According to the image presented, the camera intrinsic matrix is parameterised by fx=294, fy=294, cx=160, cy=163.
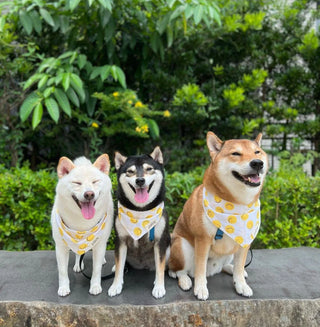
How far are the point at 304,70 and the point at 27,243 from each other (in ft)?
15.0

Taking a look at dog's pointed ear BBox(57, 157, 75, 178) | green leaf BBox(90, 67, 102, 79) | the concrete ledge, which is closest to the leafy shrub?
the concrete ledge

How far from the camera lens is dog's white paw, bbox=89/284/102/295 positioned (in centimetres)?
205

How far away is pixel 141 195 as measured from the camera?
6.34 ft

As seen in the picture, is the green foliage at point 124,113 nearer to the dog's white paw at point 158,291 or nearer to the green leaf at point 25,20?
the green leaf at point 25,20

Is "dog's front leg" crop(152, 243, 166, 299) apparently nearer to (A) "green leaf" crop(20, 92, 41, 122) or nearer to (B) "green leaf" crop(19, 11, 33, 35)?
(A) "green leaf" crop(20, 92, 41, 122)

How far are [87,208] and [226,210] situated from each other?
0.92 m

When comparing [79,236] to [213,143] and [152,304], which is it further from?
[213,143]

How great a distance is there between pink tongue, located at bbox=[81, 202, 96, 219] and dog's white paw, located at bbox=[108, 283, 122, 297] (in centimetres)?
57

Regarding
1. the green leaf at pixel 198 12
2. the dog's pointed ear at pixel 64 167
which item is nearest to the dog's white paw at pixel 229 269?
the dog's pointed ear at pixel 64 167

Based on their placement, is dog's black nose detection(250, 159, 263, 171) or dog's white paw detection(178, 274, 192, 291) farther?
dog's white paw detection(178, 274, 192, 291)

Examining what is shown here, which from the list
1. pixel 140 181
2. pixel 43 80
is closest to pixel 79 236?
pixel 140 181

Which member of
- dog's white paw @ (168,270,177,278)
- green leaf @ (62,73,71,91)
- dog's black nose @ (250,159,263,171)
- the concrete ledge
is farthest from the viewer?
green leaf @ (62,73,71,91)

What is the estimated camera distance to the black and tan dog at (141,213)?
1.94 meters

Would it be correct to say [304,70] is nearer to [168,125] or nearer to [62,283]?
[168,125]
